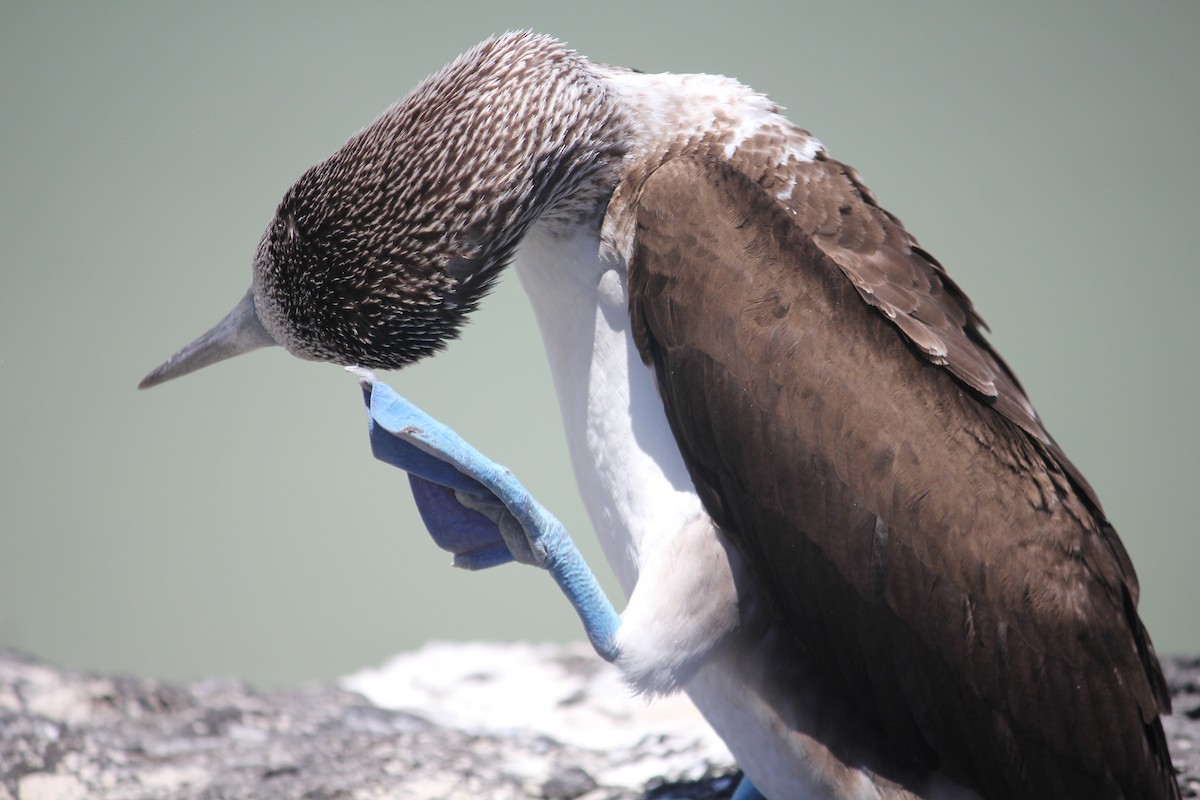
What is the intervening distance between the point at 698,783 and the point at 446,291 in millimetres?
1896

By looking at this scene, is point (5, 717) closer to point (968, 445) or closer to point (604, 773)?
point (604, 773)

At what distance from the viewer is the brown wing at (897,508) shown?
2.22 meters

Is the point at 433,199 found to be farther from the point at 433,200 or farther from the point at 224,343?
the point at 224,343

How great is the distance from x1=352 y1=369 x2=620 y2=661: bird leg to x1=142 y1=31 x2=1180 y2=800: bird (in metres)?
0.11

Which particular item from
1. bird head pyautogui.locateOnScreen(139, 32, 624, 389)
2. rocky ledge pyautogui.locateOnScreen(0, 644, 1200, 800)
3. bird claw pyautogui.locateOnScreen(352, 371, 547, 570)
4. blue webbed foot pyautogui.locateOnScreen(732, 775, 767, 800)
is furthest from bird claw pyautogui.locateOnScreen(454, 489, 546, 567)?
rocky ledge pyautogui.locateOnScreen(0, 644, 1200, 800)

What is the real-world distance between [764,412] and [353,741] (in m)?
2.16

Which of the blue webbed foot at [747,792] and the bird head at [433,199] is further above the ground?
the bird head at [433,199]

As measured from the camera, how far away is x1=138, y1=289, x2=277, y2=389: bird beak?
2.72 meters

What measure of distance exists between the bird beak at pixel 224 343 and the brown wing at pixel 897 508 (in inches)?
40.0

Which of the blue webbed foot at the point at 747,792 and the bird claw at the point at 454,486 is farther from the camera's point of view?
the blue webbed foot at the point at 747,792

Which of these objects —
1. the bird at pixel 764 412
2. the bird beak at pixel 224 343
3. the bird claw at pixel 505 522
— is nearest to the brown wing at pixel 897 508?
the bird at pixel 764 412

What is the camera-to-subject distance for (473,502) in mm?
2652

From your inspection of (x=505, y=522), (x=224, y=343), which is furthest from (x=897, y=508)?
(x=224, y=343)

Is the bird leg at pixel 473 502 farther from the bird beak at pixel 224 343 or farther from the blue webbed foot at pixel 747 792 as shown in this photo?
the blue webbed foot at pixel 747 792
